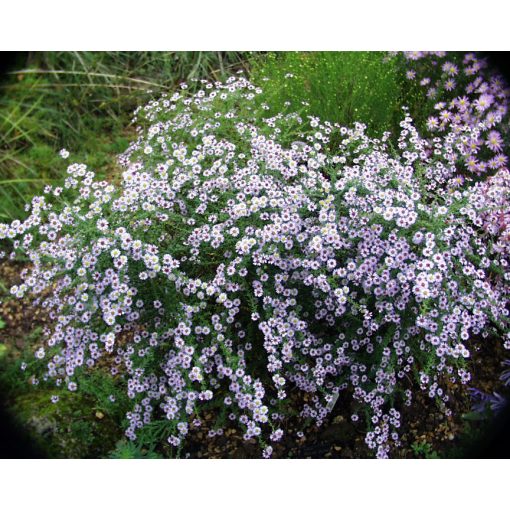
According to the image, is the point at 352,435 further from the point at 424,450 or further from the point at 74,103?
the point at 74,103

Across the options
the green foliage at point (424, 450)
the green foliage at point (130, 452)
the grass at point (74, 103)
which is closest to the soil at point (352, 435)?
the green foliage at point (424, 450)

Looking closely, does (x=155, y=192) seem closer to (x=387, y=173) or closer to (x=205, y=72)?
(x=387, y=173)

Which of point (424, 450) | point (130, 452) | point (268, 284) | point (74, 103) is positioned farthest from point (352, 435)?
point (74, 103)

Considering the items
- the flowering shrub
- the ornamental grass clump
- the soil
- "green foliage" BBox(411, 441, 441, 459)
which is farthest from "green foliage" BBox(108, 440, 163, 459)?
the flowering shrub

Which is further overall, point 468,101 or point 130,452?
point 468,101

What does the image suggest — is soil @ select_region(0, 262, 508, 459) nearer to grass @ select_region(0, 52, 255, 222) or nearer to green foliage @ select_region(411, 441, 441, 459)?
green foliage @ select_region(411, 441, 441, 459)

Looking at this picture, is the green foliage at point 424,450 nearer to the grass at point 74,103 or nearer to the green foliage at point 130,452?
the green foliage at point 130,452
